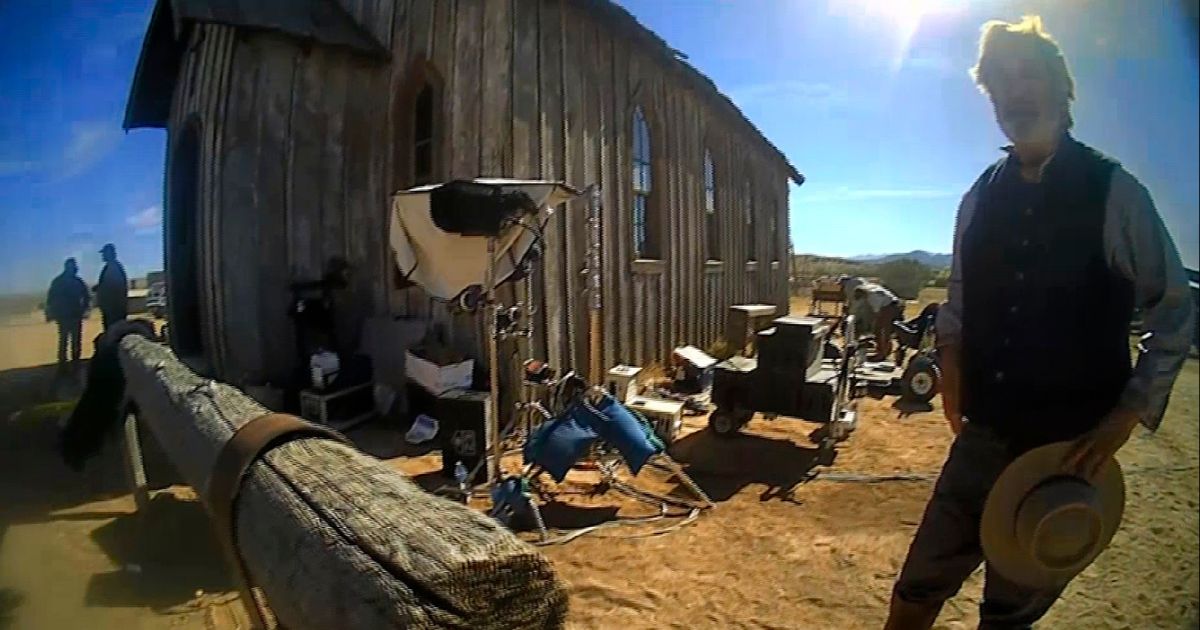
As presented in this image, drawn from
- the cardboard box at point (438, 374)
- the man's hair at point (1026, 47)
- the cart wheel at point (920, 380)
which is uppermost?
the man's hair at point (1026, 47)

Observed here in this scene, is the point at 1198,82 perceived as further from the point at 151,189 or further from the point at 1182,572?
the point at 151,189

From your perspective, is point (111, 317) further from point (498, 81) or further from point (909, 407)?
point (909, 407)

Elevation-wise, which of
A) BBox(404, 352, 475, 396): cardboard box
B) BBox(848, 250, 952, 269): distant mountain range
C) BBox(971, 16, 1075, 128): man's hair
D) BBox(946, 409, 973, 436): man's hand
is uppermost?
BBox(971, 16, 1075, 128): man's hair

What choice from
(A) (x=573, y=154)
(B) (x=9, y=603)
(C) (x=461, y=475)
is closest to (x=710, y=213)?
(A) (x=573, y=154)

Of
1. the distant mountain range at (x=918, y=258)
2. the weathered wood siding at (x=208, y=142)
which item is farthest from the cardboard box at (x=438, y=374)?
the distant mountain range at (x=918, y=258)

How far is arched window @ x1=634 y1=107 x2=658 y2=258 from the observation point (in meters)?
1.14

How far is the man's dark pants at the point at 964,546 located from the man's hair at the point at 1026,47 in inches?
22.1

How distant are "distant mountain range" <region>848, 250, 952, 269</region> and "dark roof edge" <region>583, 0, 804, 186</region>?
18cm

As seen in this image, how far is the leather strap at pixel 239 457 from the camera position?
1023mm

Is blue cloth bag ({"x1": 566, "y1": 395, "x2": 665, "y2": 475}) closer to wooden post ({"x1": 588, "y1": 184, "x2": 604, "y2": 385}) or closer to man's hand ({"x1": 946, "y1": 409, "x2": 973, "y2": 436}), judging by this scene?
wooden post ({"x1": 588, "y1": 184, "x2": 604, "y2": 385})

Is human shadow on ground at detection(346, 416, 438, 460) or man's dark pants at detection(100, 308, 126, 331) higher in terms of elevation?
man's dark pants at detection(100, 308, 126, 331)

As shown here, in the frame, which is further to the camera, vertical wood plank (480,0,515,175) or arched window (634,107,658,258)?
arched window (634,107,658,258)

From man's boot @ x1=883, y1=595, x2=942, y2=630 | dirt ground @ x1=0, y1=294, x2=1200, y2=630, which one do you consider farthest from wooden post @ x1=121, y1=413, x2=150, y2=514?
man's boot @ x1=883, y1=595, x2=942, y2=630

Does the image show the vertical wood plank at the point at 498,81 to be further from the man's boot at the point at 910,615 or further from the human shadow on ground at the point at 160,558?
the man's boot at the point at 910,615
